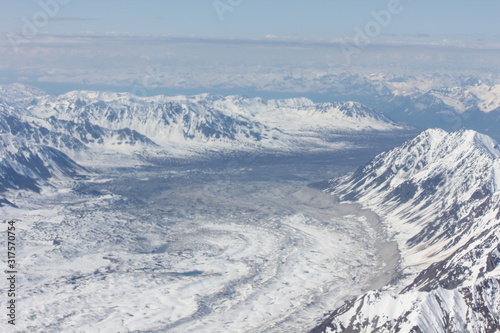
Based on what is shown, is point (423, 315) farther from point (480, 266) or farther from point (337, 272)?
point (337, 272)

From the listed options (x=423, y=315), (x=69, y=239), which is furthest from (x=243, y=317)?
(x=69, y=239)

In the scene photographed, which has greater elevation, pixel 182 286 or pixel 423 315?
pixel 423 315

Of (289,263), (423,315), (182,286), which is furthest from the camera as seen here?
(289,263)

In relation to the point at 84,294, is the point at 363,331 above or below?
above

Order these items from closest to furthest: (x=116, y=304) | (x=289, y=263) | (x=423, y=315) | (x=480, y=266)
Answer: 1. (x=423, y=315)
2. (x=480, y=266)
3. (x=116, y=304)
4. (x=289, y=263)

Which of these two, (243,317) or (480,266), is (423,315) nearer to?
(480,266)

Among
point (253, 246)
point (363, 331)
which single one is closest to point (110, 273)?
point (253, 246)

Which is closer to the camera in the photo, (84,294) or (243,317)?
(243,317)

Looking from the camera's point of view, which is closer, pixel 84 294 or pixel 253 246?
pixel 84 294

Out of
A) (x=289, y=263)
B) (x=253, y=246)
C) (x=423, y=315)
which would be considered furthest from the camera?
(x=253, y=246)
